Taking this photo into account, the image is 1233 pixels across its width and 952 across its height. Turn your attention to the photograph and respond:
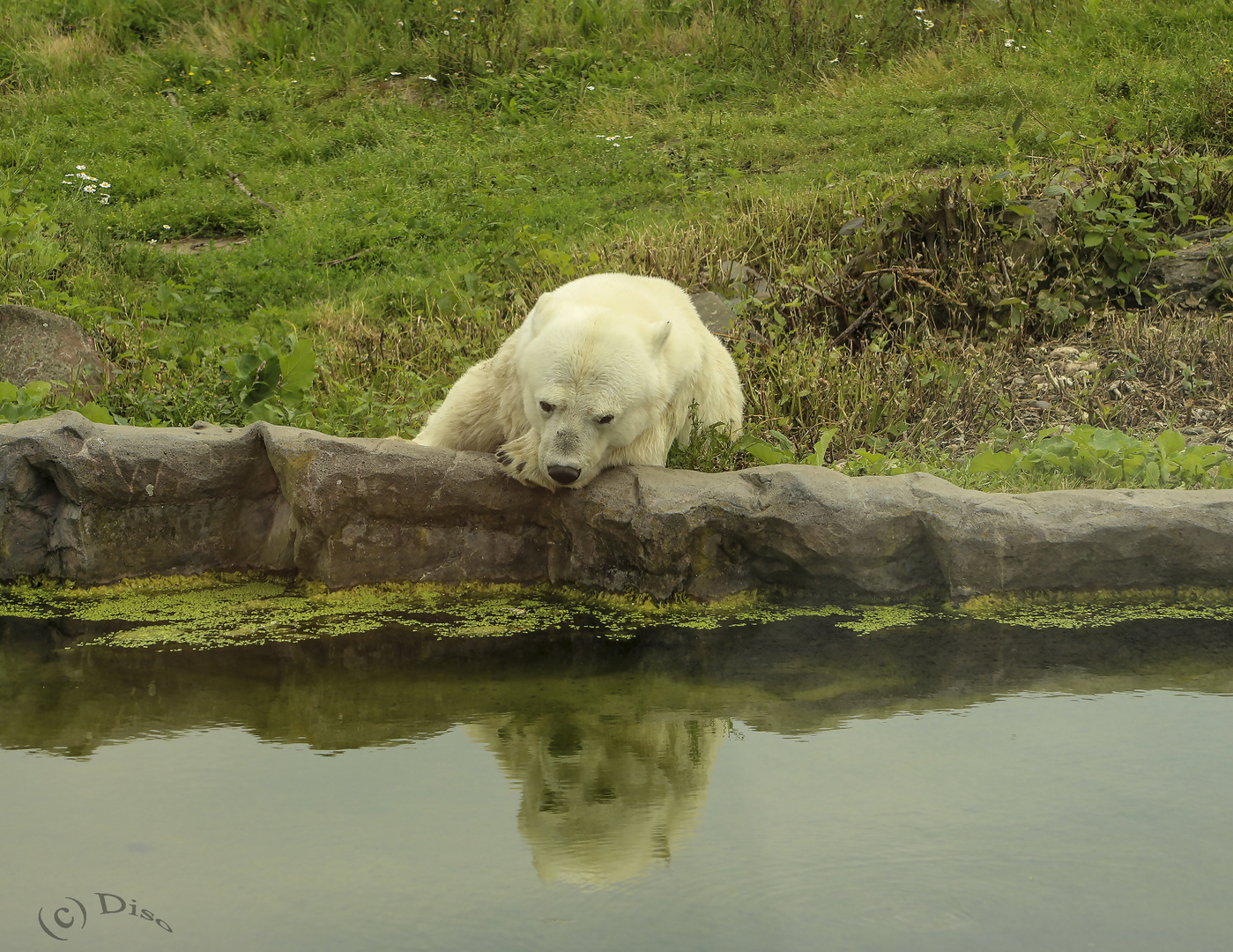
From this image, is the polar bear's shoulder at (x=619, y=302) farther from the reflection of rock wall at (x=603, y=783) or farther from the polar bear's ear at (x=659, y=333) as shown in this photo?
Result: the reflection of rock wall at (x=603, y=783)

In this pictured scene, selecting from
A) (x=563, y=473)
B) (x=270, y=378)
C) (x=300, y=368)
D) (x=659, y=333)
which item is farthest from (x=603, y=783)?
(x=270, y=378)

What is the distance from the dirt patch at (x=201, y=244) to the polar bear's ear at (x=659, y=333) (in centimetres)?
602

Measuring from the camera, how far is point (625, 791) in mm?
2629

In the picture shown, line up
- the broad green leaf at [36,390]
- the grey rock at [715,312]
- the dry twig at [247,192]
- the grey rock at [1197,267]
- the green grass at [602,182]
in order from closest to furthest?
1. the broad green leaf at [36,390]
2. the green grass at [602,182]
3. the grey rock at [715,312]
4. the grey rock at [1197,267]
5. the dry twig at [247,192]

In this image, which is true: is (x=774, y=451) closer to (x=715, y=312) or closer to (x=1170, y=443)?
(x=1170, y=443)

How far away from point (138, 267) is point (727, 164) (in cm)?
546

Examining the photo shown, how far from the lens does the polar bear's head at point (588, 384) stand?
3814 mm

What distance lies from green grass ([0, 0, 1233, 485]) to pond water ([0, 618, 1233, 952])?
1.85 meters

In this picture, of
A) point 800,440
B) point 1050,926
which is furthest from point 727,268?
point 1050,926

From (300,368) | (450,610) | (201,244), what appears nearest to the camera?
(450,610)

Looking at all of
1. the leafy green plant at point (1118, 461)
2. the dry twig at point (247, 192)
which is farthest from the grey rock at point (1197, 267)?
the dry twig at point (247, 192)

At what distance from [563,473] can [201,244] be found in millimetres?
6722

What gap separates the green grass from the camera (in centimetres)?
636

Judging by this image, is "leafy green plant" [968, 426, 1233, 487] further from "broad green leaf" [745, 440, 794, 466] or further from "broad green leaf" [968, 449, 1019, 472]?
"broad green leaf" [745, 440, 794, 466]
